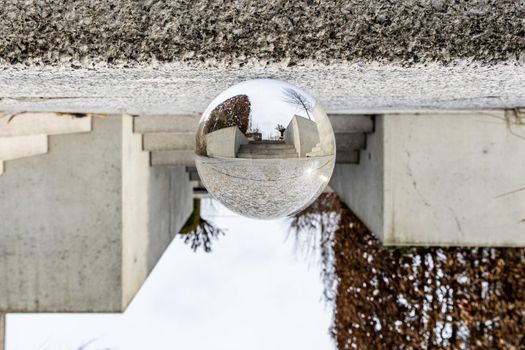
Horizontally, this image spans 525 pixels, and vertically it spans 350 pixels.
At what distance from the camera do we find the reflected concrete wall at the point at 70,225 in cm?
350

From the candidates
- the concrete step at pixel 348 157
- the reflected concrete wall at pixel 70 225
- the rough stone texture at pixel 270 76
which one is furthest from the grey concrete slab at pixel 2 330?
the concrete step at pixel 348 157

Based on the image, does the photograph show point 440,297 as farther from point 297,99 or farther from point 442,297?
point 297,99

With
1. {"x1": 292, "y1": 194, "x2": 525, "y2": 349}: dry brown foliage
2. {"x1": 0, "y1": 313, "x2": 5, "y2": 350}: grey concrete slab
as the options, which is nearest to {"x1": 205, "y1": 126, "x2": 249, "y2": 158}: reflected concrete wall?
{"x1": 0, "y1": 313, "x2": 5, "y2": 350}: grey concrete slab

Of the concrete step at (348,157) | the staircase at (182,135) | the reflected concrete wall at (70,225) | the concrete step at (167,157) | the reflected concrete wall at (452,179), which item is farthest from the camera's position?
the concrete step at (167,157)

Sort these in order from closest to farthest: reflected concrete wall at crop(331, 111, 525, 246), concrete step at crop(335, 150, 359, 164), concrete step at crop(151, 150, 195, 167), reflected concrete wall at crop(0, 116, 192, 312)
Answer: reflected concrete wall at crop(331, 111, 525, 246) → reflected concrete wall at crop(0, 116, 192, 312) → concrete step at crop(335, 150, 359, 164) → concrete step at crop(151, 150, 195, 167)

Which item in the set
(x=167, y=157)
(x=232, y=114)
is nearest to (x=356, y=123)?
(x=167, y=157)

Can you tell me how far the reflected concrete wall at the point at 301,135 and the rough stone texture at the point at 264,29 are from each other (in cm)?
15

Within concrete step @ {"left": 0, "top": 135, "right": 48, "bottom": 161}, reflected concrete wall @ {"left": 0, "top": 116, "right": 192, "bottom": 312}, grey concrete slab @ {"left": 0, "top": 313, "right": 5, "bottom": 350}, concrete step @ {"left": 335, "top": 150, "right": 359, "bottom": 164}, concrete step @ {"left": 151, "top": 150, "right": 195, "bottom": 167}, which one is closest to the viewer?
concrete step @ {"left": 0, "top": 135, "right": 48, "bottom": 161}

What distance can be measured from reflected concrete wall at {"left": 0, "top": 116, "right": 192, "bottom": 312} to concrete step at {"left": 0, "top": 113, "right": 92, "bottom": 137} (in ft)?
0.67

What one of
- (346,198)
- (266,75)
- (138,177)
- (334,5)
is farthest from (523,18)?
(346,198)

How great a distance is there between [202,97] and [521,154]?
8.54 feet

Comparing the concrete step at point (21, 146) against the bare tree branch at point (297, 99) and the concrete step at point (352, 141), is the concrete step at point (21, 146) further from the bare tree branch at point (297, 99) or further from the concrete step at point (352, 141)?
the concrete step at point (352, 141)

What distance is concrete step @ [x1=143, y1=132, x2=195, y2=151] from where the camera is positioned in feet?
13.1

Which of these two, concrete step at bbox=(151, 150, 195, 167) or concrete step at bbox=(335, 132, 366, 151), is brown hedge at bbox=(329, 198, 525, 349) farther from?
concrete step at bbox=(151, 150, 195, 167)
